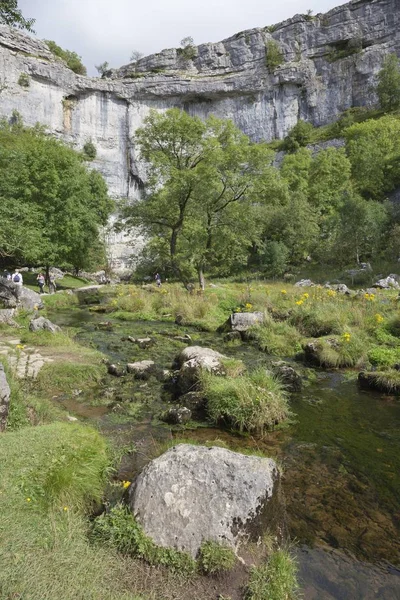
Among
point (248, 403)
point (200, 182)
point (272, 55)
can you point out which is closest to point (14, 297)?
point (200, 182)

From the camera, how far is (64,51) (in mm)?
84062

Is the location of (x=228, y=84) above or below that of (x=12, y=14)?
above

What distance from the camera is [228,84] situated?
2970 inches

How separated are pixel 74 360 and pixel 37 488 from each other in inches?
247

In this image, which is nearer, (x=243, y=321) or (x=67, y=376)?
(x=67, y=376)

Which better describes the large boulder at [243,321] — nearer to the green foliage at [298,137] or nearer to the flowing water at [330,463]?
the flowing water at [330,463]

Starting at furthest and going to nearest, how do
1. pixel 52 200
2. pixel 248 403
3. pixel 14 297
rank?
1. pixel 52 200
2. pixel 14 297
3. pixel 248 403

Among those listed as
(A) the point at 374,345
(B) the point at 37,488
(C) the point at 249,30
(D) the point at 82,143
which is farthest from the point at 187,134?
(C) the point at 249,30

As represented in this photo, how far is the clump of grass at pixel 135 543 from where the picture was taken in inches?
131

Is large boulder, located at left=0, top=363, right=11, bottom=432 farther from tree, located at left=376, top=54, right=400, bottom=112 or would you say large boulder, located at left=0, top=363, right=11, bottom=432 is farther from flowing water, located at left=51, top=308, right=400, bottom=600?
tree, located at left=376, top=54, right=400, bottom=112

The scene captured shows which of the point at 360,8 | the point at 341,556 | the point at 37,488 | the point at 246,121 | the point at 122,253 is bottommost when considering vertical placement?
the point at 122,253

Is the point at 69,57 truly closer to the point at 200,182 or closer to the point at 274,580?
the point at 200,182

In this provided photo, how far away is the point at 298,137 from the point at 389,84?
1600 cm

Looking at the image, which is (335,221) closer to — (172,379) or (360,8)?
(172,379)
